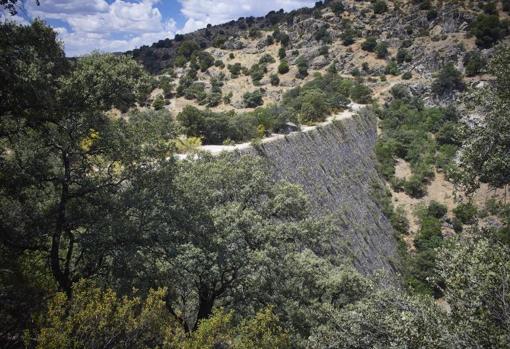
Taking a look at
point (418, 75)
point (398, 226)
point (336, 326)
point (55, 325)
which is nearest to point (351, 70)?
point (418, 75)

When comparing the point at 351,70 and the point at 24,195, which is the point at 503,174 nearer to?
the point at 24,195

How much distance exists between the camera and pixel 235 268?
37.6ft

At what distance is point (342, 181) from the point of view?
104ft

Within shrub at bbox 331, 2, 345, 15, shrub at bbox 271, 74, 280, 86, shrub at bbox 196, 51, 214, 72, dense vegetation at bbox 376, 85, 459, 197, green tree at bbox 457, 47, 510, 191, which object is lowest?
dense vegetation at bbox 376, 85, 459, 197

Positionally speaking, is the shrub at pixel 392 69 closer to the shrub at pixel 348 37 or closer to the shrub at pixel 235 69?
the shrub at pixel 348 37

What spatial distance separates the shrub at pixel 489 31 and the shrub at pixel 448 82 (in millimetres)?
8355

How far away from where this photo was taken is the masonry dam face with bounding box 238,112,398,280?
2605 centimetres

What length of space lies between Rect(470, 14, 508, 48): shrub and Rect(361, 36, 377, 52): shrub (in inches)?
560

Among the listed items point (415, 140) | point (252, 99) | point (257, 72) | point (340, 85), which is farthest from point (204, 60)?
point (415, 140)

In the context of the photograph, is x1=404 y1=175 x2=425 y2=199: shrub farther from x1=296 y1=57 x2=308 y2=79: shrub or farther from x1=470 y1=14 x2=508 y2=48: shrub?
x1=470 y1=14 x2=508 y2=48: shrub

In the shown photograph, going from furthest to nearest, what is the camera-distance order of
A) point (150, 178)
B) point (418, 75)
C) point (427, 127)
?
point (418, 75), point (427, 127), point (150, 178)

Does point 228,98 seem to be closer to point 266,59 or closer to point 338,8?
point 266,59

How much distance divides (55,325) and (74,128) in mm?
4480

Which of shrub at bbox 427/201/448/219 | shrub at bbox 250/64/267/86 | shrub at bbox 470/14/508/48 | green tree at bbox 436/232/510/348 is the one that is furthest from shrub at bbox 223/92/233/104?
green tree at bbox 436/232/510/348
